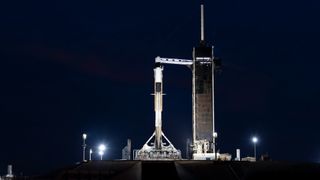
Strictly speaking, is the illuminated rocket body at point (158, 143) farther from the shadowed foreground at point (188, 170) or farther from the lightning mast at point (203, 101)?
the shadowed foreground at point (188, 170)

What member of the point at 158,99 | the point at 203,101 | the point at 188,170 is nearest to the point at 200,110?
the point at 203,101

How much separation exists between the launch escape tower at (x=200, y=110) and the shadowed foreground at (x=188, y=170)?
21.7m

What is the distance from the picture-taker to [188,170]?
4219 centimetres

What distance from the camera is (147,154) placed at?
6575 cm

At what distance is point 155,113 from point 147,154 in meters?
5.15

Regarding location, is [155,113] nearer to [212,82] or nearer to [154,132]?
[154,132]

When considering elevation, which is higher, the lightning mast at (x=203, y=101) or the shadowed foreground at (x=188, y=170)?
the lightning mast at (x=203, y=101)

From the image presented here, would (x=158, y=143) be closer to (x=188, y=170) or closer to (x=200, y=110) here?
(x=200, y=110)

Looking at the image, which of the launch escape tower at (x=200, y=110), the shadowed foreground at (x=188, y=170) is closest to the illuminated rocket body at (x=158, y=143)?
the launch escape tower at (x=200, y=110)

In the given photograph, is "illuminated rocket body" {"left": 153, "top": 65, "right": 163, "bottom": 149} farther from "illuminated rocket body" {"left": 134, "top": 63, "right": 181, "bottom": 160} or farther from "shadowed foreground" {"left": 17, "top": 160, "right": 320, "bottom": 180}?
"shadowed foreground" {"left": 17, "top": 160, "right": 320, "bottom": 180}

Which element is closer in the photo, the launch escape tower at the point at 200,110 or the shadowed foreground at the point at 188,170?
the shadowed foreground at the point at 188,170

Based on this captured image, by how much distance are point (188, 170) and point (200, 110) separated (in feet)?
82.8

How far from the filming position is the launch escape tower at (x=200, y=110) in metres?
66.1

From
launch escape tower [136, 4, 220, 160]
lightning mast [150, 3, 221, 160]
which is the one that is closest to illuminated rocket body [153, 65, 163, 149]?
launch escape tower [136, 4, 220, 160]
